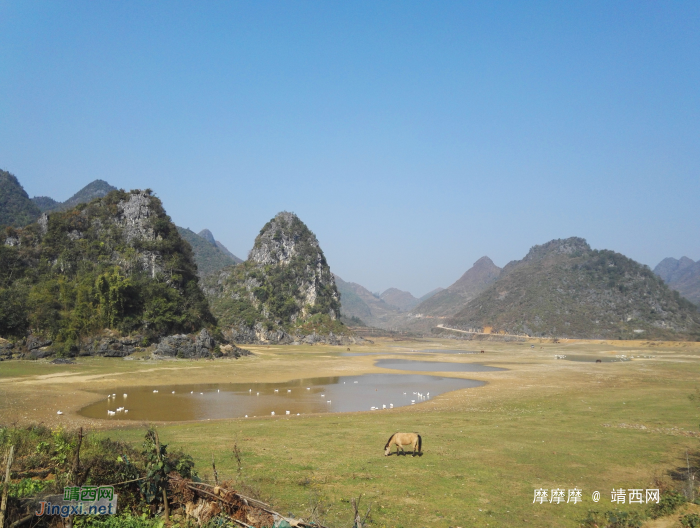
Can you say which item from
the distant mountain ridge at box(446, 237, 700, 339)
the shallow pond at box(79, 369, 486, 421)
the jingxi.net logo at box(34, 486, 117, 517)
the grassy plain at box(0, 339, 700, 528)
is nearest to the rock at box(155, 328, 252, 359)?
the shallow pond at box(79, 369, 486, 421)

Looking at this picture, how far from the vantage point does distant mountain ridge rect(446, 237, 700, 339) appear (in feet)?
389

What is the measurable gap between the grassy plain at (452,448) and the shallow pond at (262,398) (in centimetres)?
188

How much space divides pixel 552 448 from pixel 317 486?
8402 millimetres

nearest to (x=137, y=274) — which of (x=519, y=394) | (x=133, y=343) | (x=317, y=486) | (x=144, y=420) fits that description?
(x=133, y=343)

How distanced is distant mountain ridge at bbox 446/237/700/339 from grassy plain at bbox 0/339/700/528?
4254 inches

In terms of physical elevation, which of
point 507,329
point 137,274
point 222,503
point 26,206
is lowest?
point 507,329

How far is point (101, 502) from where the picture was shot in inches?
213

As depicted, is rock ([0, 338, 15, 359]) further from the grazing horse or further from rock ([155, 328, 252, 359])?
the grazing horse

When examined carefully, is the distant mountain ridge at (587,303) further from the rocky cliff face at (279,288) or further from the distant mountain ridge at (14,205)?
the distant mountain ridge at (14,205)

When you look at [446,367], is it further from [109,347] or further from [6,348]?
[6,348]

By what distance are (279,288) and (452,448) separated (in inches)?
4320

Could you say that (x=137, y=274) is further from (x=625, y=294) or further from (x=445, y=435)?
(x=625, y=294)

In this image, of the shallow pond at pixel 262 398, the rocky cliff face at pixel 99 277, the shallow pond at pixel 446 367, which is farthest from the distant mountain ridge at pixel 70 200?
the shallow pond at pixel 262 398

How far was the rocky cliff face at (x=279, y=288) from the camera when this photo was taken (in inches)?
4331
